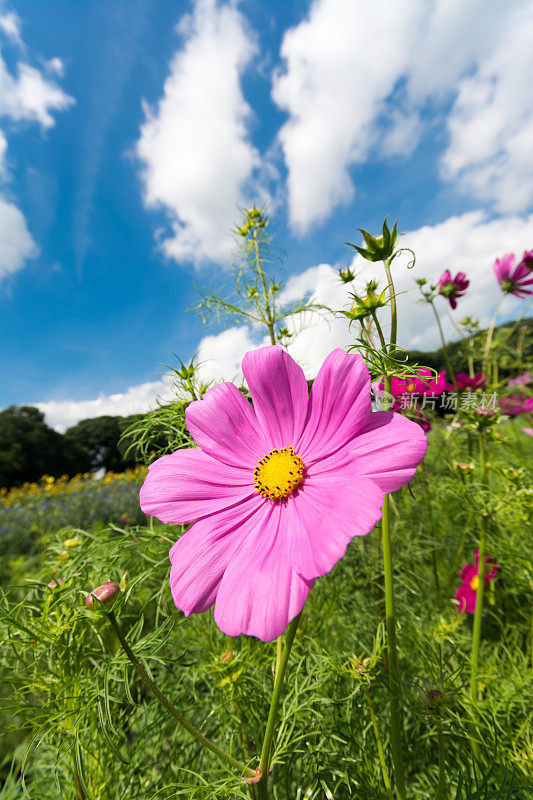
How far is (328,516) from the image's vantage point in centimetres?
34

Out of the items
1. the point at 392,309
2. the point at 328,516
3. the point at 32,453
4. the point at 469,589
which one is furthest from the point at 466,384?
the point at 32,453

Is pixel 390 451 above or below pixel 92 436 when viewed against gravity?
below

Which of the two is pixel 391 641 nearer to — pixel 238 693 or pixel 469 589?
pixel 238 693

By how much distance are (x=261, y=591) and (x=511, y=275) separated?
71.0 inches

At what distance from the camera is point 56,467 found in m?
12.5

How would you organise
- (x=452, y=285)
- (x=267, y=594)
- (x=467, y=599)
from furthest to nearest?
1. (x=452, y=285)
2. (x=467, y=599)
3. (x=267, y=594)

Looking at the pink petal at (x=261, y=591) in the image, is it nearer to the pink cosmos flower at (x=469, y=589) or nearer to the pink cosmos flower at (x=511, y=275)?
the pink cosmos flower at (x=469, y=589)

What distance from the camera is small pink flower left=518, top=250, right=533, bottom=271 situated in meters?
1.56

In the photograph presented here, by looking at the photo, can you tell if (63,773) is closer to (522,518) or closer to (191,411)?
(191,411)

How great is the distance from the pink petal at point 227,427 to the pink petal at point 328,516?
102mm

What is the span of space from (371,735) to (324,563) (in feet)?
2.39

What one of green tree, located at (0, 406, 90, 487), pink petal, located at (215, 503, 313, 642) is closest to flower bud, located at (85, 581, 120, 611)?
pink petal, located at (215, 503, 313, 642)

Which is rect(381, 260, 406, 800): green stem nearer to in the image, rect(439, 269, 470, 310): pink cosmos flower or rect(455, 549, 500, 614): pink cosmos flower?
rect(455, 549, 500, 614): pink cosmos flower

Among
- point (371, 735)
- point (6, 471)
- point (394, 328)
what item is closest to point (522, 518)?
point (371, 735)
